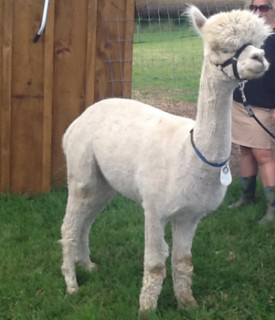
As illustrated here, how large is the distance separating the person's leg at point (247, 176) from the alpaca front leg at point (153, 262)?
216 centimetres

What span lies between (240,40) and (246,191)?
2.87 metres

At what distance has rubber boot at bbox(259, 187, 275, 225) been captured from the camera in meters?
4.82

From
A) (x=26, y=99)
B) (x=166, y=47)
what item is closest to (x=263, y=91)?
(x=26, y=99)

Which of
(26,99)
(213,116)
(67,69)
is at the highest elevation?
(67,69)

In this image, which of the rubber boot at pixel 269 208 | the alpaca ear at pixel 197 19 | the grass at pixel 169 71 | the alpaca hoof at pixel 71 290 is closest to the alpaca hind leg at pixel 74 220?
the alpaca hoof at pixel 71 290

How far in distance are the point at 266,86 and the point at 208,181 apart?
2.12 metres

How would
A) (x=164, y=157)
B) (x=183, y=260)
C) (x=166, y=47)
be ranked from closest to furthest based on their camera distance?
(x=164, y=157), (x=183, y=260), (x=166, y=47)

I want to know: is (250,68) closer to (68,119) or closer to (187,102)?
(68,119)

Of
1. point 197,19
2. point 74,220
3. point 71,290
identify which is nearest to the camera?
point 197,19

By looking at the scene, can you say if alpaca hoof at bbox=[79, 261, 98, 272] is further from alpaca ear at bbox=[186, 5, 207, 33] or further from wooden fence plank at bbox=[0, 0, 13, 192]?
alpaca ear at bbox=[186, 5, 207, 33]

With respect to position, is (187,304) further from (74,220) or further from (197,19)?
(197,19)

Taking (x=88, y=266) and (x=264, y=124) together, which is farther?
(x=264, y=124)

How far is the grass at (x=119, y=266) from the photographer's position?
346cm

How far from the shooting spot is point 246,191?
5.29m
